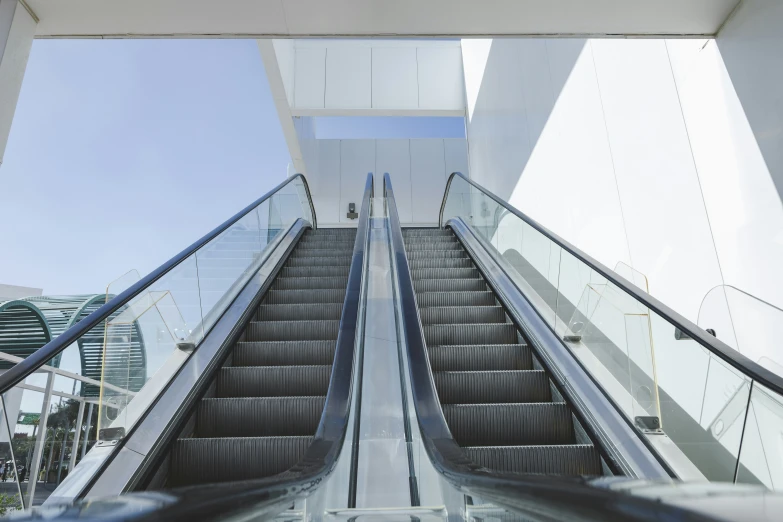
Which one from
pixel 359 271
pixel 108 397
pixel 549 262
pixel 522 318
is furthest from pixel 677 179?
pixel 108 397

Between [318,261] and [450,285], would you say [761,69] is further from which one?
[318,261]

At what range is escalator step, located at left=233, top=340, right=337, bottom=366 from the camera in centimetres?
443

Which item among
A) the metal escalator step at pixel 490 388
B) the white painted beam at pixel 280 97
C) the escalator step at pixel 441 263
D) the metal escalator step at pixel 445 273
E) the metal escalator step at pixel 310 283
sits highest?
the white painted beam at pixel 280 97

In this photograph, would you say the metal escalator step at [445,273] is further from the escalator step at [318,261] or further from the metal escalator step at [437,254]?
the escalator step at [318,261]

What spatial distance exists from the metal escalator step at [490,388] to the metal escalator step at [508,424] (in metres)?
0.40

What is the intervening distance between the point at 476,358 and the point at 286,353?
1.50m

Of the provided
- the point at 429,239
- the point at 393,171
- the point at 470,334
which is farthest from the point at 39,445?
the point at 393,171

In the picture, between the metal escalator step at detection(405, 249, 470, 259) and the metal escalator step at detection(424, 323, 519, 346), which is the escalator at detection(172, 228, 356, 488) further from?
the metal escalator step at detection(405, 249, 470, 259)

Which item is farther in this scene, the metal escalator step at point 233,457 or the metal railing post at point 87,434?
the metal escalator step at point 233,457

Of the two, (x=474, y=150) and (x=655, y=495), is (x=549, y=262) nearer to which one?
(x=655, y=495)

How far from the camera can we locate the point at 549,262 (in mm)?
4703

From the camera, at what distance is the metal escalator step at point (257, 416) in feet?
11.5

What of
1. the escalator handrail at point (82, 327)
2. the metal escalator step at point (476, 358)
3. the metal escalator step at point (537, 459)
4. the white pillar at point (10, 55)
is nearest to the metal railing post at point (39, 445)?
the escalator handrail at point (82, 327)

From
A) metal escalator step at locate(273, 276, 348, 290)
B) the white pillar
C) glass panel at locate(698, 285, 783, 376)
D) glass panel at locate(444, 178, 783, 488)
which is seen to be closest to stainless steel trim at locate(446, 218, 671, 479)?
glass panel at locate(444, 178, 783, 488)
